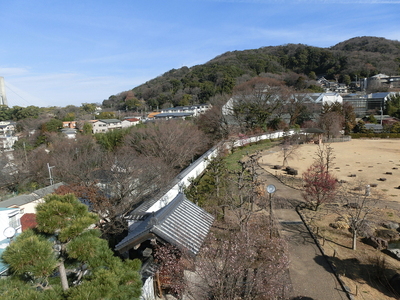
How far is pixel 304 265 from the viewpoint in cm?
746

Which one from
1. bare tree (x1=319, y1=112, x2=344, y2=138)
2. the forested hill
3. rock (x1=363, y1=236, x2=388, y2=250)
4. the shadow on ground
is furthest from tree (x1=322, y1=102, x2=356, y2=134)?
the shadow on ground

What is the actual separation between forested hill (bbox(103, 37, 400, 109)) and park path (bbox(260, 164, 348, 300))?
45839 mm

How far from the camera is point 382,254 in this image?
8109mm

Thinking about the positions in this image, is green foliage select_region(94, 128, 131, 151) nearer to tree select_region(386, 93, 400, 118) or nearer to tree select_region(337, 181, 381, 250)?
tree select_region(337, 181, 381, 250)

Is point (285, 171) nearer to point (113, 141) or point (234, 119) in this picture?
point (234, 119)

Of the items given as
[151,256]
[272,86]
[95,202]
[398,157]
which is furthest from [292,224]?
[272,86]

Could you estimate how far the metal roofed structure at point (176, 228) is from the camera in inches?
188

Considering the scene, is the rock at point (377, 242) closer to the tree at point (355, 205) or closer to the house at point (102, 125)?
the tree at point (355, 205)

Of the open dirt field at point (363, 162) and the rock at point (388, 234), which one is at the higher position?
the rock at point (388, 234)

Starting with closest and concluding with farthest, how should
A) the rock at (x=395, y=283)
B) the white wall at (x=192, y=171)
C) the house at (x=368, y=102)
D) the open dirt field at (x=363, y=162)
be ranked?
the rock at (x=395, y=283)
the white wall at (x=192, y=171)
the open dirt field at (x=363, y=162)
the house at (x=368, y=102)

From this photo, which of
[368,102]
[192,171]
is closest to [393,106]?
[368,102]

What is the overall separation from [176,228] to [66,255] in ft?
7.10

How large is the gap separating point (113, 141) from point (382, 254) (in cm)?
2245

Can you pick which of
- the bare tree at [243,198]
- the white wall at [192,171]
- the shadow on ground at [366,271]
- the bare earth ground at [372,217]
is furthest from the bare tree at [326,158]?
the shadow on ground at [366,271]
